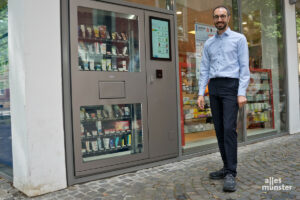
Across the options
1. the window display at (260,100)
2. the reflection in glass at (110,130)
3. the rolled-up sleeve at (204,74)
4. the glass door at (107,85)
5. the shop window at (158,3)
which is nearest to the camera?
the rolled-up sleeve at (204,74)

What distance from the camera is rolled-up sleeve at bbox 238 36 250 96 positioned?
3098 mm

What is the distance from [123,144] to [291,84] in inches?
204

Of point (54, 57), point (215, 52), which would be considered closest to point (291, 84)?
point (215, 52)

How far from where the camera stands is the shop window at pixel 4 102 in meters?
3.78

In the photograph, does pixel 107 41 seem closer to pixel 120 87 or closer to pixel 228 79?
pixel 120 87

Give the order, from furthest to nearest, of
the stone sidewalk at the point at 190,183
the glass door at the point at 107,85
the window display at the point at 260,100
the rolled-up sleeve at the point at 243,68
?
1. the window display at the point at 260,100
2. the glass door at the point at 107,85
3. the rolled-up sleeve at the point at 243,68
4. the stone sidewalk at the point at 190,183

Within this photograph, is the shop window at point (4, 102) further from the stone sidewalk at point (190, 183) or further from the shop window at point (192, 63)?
the shop window at point (192, 63)

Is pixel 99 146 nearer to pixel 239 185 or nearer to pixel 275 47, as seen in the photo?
pixel 239 185

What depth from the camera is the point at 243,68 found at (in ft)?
10.3

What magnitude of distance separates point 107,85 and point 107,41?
0.82 meters

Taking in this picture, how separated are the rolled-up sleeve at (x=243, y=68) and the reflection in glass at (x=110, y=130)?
1725 millimetres

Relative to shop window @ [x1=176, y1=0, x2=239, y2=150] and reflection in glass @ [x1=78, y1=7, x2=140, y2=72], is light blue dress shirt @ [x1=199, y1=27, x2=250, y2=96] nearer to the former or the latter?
reflection in glass @ [x1=78, y1=7, x2=140, y2=72]
